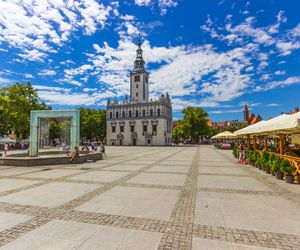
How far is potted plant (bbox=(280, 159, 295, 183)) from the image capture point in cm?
943

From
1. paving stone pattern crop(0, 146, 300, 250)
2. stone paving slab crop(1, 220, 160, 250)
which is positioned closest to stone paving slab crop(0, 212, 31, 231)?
paving stone pattern crop(0, 146, 300, 250)

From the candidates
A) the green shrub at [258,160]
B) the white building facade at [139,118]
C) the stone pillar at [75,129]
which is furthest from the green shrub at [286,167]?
the white building facade at [139,118]

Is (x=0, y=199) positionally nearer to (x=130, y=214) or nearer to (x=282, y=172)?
(x=130, y=214)

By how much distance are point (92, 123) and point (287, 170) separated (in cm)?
6878

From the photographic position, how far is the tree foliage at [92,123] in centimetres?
7169

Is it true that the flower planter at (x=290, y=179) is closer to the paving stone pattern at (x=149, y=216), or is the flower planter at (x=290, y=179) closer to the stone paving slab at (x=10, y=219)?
the paving stone pattern at (x=149, y=216)

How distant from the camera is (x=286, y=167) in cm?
977

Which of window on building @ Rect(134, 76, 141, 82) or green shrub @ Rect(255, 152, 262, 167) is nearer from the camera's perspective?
green shrub @ Rect(255, 152, 262, 167)

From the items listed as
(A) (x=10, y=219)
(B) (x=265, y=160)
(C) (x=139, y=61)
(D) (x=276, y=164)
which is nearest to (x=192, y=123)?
(C) (x=139, y=61)

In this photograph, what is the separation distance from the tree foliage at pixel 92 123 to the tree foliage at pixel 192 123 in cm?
2915

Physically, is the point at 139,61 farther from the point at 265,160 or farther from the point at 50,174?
the point at 50,174

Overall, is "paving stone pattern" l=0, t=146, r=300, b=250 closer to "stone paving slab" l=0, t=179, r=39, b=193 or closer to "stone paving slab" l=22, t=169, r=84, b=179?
"stone paving slab" l=0, t=179, r=39, b=193

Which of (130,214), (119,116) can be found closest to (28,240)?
(130,214)

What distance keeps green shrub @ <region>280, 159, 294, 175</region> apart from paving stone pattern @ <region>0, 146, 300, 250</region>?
111 cm
